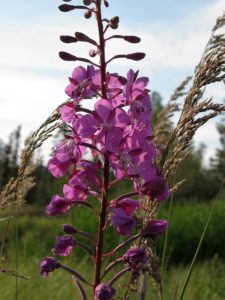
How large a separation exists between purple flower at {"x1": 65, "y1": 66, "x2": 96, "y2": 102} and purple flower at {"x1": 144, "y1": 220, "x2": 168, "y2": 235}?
20.3 inches

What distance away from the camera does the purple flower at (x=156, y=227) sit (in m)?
1.99

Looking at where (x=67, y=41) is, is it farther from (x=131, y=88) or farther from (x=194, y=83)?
(x=194, y=83)

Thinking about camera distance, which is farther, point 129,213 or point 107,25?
point 107,25

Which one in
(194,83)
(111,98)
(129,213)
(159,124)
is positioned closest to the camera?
(129,213)

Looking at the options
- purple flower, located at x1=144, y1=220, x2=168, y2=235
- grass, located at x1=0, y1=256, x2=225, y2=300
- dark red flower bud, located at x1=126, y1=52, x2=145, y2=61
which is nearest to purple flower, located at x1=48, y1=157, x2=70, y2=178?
purple flower, located at x1=144, y1=220, x2=168, y2=235

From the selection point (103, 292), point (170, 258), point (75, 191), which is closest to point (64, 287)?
point (75, 191)

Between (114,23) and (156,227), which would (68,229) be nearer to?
(156,227)

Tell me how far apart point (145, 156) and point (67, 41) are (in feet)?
1.85

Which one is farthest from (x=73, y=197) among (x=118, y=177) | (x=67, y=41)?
(x=67, y=41)

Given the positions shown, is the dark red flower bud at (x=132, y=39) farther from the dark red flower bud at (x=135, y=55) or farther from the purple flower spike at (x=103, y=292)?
the purple flower spike at (x=103, y=292)

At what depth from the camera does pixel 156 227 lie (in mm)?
1999

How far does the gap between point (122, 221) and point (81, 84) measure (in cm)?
53

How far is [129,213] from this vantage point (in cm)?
201

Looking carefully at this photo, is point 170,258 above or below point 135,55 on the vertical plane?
below
